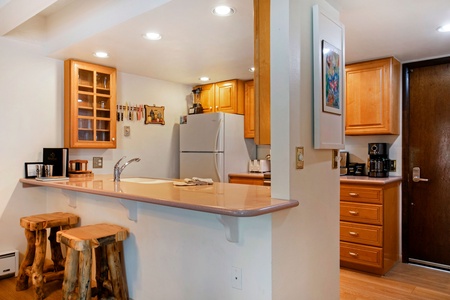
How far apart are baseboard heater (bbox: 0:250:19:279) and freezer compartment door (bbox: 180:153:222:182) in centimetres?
202

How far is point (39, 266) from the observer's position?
8.06 feet

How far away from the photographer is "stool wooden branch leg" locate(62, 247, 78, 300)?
2096 mm

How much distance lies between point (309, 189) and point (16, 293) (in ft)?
8.10

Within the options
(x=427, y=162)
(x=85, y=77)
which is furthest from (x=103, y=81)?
(x=427, y=162)

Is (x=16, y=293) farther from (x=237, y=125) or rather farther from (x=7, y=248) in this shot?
(x=237, y=125)

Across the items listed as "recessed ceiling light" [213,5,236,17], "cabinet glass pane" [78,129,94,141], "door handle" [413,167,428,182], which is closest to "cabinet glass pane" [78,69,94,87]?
"cabinet glass pane" [78,129,94,141]

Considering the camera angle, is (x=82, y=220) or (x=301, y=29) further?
(x=82, y=220)

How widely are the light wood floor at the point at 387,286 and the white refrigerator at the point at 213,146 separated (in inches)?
71.2

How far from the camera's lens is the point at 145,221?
2260 mm

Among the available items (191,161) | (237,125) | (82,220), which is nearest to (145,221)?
(82,220)

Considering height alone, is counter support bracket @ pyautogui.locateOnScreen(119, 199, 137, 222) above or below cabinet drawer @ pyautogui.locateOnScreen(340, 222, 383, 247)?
above

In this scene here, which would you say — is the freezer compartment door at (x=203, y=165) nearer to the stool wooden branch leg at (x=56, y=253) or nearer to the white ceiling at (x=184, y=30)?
the white ceiling at (x=184, y=30)

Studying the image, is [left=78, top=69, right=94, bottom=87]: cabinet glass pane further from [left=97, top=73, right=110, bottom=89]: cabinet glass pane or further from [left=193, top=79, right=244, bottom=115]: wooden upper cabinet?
[left=193, top=79, right=244, bottom=115]: wooden upper cabinet

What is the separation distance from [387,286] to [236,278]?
5.76 feet
